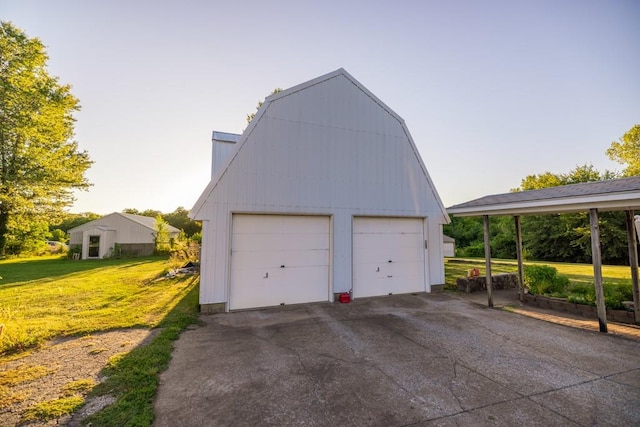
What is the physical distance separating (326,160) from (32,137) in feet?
71.7

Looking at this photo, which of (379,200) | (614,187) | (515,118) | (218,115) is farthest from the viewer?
(515,118)

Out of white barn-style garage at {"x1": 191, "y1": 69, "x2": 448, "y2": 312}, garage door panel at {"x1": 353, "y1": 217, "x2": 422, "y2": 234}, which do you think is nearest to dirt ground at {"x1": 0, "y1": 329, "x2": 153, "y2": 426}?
white barn-style garage at {"x1": 191, "y1": 69, "x2": 448, "y2": 312}

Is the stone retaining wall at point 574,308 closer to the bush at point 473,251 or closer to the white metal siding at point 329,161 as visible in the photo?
the white metal siding at point 329,161

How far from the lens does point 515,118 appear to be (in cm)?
1074

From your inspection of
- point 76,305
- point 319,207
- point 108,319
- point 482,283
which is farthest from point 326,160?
point 76,305

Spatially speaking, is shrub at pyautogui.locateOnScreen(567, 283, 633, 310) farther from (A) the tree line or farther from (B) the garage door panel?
→ (A) the tree line

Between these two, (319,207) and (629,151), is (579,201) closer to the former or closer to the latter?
(319,207)

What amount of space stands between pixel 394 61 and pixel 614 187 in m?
6.96

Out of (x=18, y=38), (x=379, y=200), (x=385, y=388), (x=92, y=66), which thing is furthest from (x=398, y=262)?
(x=18, y=38)

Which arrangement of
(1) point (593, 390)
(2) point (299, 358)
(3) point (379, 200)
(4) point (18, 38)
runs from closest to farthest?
1. (1) point (593, 390)
2. (2) point (299, 358)
3. (3) point (379, 200)
4. (4) point (18, 38)

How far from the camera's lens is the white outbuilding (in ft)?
71.1

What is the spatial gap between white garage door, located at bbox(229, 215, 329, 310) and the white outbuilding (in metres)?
21.7

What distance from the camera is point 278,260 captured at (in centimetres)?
739

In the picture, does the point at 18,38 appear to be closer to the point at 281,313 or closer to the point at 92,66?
the point at 92,66
